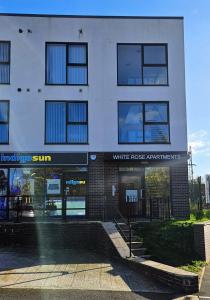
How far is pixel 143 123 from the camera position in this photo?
811 inches

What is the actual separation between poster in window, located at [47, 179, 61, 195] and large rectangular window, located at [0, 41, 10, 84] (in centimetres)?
483

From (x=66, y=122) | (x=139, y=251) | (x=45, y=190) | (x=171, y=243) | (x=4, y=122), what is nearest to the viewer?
(x=139, y=251)

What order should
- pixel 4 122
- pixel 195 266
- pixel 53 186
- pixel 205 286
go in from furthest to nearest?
pixel 4 122
pixel 53 186
pixel 195 266
pixel 205 286

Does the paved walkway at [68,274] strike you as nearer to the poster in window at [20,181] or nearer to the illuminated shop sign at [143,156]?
the poster in window at [20,181]

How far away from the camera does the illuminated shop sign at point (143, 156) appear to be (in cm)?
1983

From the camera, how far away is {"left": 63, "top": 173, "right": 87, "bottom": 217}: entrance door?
1989 centimetres

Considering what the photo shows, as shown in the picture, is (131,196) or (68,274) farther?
(131,196)

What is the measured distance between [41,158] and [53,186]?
4.36 ft

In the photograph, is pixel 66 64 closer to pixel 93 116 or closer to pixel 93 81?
pixel 93 81

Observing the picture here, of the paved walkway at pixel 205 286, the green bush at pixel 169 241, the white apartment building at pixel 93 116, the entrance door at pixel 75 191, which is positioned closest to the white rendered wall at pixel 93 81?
the white apartment building at pixel 93 116

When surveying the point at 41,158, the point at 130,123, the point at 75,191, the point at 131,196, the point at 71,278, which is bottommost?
the point at 71,278

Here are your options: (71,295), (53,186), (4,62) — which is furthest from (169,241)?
(4,62)

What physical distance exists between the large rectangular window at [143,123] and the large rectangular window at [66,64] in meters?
2.26

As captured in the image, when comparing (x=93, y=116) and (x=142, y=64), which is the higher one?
(x=142, y=64)
